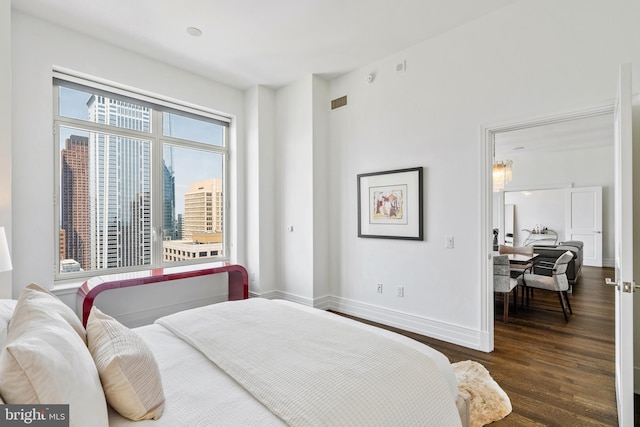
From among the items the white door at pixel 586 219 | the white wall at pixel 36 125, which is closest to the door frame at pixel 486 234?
the white wall at pixel 36 125

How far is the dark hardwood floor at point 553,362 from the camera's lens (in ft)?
6.66

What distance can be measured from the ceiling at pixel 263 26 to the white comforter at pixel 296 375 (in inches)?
104

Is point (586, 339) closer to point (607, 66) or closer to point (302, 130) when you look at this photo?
point (607, 66)

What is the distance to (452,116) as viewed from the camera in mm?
3168

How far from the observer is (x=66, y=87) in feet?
10.6

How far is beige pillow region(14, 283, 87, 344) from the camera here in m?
1.15

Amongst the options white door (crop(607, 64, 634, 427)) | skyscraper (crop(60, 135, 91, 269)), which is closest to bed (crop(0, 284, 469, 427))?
white door (crop(607, 64, 634, 427))

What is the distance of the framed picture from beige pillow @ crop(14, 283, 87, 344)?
297cm

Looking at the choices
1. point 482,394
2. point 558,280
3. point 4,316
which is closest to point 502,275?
point 558,280

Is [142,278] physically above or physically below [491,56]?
below

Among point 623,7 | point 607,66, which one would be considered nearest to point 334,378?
point 607,66

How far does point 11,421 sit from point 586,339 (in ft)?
14.0

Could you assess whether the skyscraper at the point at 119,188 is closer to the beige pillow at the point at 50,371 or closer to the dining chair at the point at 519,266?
the beige pillow at the point at 50,371

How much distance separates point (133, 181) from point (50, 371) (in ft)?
11.0
